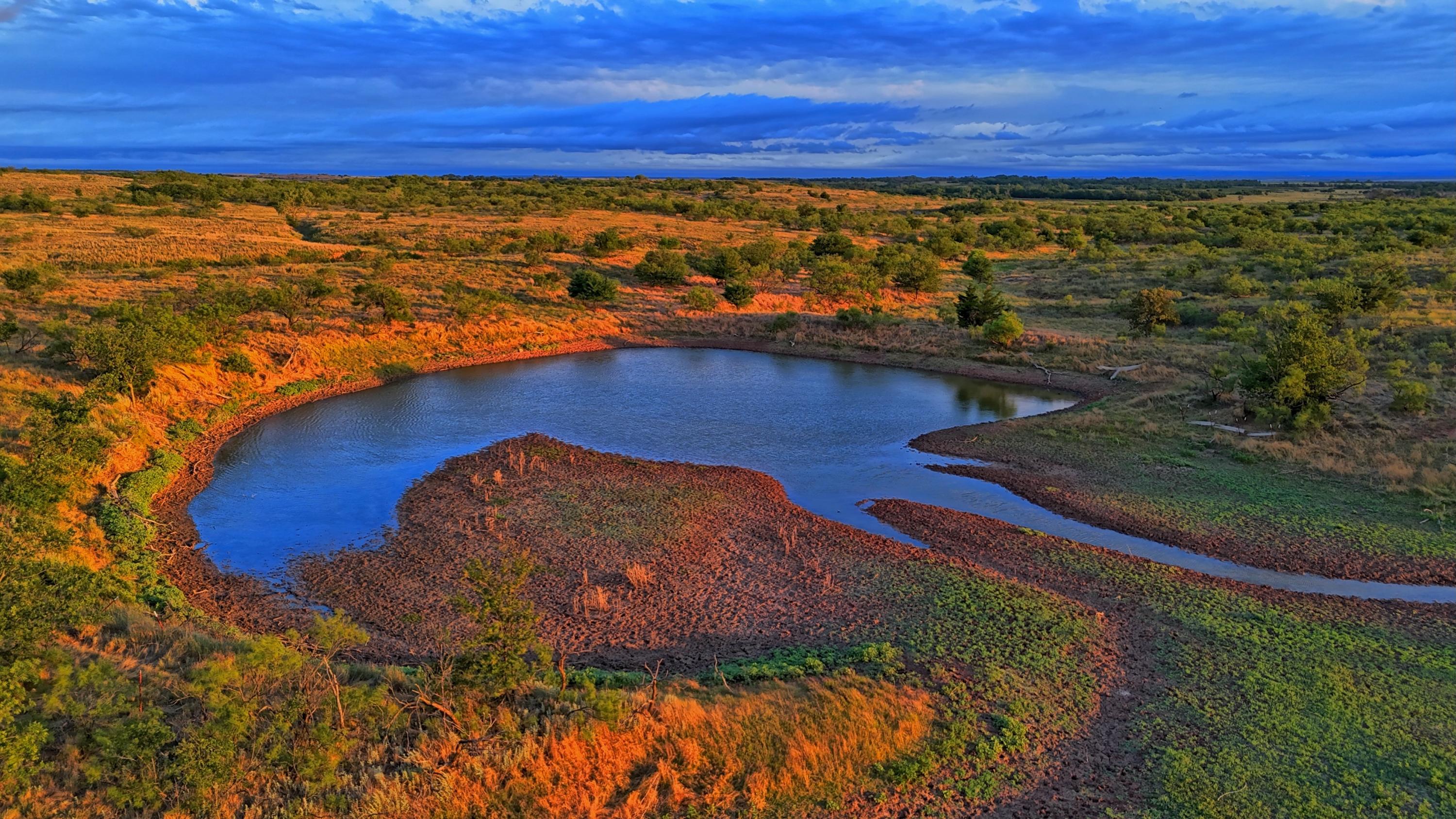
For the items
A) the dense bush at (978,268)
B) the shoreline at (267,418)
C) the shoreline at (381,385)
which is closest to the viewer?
the shoreline at (267,418)

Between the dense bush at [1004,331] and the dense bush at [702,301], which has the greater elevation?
the dense bush at [702,301]

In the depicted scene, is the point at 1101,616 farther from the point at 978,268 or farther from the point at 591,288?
the point at 978,268

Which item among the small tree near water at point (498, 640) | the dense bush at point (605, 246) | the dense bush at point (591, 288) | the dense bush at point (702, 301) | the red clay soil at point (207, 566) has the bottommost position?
the red clay soil at point (207, 566)

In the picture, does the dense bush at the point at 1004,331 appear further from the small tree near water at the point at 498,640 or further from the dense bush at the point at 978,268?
the small tree near water at the point at 498,640

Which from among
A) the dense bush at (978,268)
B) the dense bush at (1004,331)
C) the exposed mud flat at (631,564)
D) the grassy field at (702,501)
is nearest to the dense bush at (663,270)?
the grassy field at (702,501)

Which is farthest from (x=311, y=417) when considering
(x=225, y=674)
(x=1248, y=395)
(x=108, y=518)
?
(x=1248, y=395)

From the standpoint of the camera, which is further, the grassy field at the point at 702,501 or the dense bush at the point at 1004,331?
the dense bush at the point at 1004,331

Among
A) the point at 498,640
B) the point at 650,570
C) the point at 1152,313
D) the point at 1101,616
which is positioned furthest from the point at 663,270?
the point at 498,640
